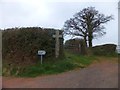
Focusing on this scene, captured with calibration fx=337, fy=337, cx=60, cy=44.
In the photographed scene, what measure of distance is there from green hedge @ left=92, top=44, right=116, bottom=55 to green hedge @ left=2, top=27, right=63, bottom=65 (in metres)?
12.4

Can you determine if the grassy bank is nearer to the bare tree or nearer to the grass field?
the grass field

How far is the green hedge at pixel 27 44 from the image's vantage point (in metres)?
19.0

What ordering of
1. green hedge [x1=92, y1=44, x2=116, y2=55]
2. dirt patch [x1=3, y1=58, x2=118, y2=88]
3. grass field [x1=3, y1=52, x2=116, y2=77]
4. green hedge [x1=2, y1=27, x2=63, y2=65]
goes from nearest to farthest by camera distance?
1. dirt patch [x1=3, y1=58, x2=118, y2=88]
2. grass field [x1=3, y1=52, x2=116, y2=77]
3. green hedge [x1=2, y1=27, x2=63, y2=65]
4. green hedge [x1=92, y1=44, x2=116, y2=55]

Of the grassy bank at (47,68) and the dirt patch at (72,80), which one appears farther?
the grassy bank at (47,68)

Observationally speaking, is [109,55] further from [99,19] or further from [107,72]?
[107,72]

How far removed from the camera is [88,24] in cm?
4025

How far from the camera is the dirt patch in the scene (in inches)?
518

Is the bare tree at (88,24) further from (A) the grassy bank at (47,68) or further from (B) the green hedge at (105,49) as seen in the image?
(A) the grassy bank at (47,68)

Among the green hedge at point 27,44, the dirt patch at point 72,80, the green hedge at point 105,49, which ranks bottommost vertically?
the dirt patch at point 72,80

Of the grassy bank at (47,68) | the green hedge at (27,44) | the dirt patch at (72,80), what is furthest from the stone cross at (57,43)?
the dirt patch at (72,80)

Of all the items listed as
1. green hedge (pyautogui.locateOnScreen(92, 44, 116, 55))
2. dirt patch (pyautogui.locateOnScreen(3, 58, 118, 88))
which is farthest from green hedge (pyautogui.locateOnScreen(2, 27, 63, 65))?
green hedge (pyautogui.locateOnScreen(92, 44, 116, 55))

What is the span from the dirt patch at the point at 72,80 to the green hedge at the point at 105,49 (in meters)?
15.3

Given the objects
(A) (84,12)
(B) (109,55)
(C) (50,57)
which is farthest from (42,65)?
(A) (84,12)

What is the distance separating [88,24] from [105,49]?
324 inches
